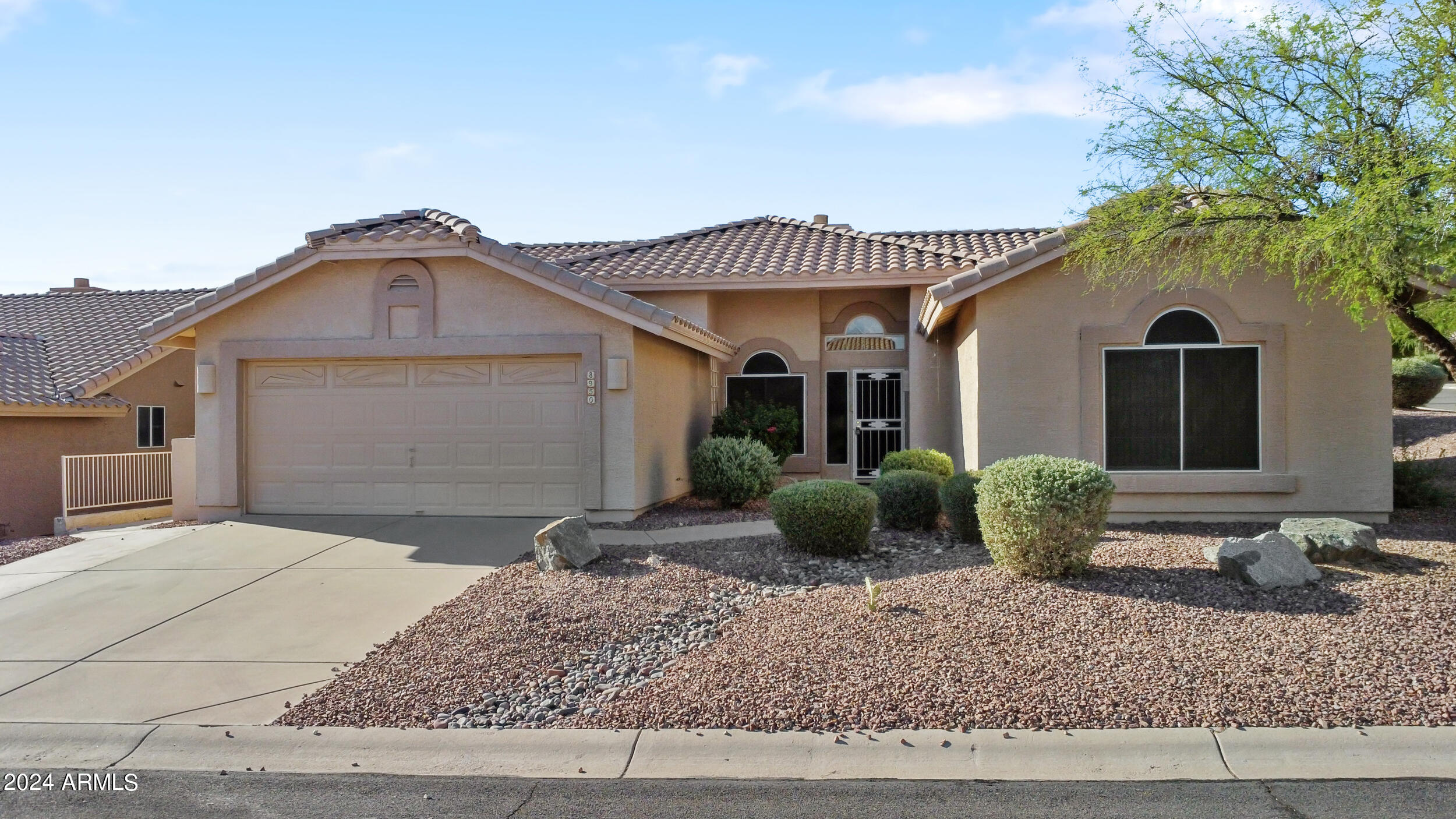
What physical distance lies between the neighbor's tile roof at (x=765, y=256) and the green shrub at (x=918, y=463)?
3556 mm

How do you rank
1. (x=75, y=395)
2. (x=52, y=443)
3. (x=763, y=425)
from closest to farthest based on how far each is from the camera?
1. (x=763, y=425)
2. (x=75, y=395)
3. (x=52, y=443)

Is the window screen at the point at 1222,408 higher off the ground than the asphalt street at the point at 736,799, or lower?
higher

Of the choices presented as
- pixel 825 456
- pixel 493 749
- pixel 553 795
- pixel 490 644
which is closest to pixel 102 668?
pixel 490 644

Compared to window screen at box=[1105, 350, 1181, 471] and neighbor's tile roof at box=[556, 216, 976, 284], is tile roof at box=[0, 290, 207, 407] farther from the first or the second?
window screen at box=[1105, 350, 1181, 471]

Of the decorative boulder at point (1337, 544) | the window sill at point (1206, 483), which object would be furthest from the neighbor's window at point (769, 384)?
the decorative boulder at point (1337, 544)

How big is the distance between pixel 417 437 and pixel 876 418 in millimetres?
7867

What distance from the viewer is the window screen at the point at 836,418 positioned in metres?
16.7

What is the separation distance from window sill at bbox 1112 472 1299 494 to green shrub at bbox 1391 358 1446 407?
496 inches

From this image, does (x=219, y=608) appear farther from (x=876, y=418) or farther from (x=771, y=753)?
(x=876, y=418)

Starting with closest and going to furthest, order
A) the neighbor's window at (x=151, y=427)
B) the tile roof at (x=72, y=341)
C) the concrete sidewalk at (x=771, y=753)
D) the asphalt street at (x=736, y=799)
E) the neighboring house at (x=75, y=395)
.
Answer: the asphalt street at (x=736, y=799), the concrete sidewalk at (x=771, y=753), the neighboring house at (x=75, y=395), the tile roof at (x=72, y=341), the neighbor's window at (x=151, y=427)

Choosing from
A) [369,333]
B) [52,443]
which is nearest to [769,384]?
[369,333]

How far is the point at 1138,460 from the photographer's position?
1142 cm

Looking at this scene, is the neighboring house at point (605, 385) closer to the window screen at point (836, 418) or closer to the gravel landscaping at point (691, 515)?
the gravel landscaping at point (691, 515)

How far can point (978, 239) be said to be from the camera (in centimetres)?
1853
